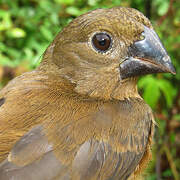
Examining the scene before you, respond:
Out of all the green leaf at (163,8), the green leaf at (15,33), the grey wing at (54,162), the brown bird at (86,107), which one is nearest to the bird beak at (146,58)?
the brown bird at (86,107)

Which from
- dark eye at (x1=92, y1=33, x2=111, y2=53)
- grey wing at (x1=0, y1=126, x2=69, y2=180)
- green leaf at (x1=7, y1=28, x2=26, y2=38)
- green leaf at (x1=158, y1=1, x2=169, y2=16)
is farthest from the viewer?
green leaf at (x1=7, y1=28, x2=26, y2=38)

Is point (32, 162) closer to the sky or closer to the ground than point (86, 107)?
closer to the ground

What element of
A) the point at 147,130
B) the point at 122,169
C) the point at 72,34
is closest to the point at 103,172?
the point at 122,169

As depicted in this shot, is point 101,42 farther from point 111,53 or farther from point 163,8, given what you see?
point 163,8

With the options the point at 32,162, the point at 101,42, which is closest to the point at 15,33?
the point at 101,42

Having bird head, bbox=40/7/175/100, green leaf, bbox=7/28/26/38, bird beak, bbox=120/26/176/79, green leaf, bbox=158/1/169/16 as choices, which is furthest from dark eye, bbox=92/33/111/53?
green leaf, bbox=7/28/26/38

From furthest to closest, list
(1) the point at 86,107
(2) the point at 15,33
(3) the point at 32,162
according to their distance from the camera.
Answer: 1. (2) the point at 15,33
2. (1) the point at 86,107
3. (3) the point at 32,162

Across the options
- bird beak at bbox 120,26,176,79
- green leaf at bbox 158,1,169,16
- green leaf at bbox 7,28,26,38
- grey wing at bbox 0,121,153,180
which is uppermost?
green leaf at bbox 158,1,169,16

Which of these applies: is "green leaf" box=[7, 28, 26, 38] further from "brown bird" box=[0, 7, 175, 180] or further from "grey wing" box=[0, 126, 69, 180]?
"grey wing" box=[0, 126, 69, 180]

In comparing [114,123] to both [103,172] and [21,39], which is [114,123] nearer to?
[103,172]
